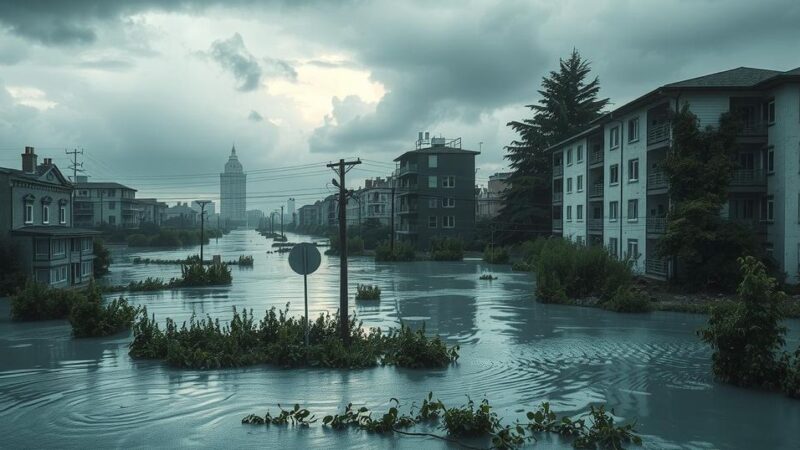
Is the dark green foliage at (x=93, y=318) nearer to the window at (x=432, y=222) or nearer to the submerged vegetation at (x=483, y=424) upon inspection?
the submerged vegetation at (x=483, y=424)

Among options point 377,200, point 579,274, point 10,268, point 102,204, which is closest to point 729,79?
point 579,274

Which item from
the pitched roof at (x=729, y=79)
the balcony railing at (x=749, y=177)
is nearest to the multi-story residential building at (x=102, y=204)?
the pitched roof at (x=729, y=79)

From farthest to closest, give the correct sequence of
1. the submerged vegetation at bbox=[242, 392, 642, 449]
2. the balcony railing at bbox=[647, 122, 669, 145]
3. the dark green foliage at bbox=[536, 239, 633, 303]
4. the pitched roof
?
the balcony railing at bbox=[647, 122, 669, 145]
the pitched roof
the dark green foliage at bbox=[536, 239, 633, 303]
the submerged vegetation at bbox=[242, 392, 642, 449]

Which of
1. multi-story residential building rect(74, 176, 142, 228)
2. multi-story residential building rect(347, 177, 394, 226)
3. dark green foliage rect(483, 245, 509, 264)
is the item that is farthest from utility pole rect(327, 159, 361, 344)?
multi-story residential building rect(74, 176, 142, 228)

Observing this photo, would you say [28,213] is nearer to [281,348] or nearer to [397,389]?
[281,348]

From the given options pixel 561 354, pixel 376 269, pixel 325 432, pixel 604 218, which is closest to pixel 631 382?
pixel 561 354

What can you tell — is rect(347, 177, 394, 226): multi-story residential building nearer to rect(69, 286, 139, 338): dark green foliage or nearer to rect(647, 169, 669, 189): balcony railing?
rect(647, 169, 669, 189): balcony railing
